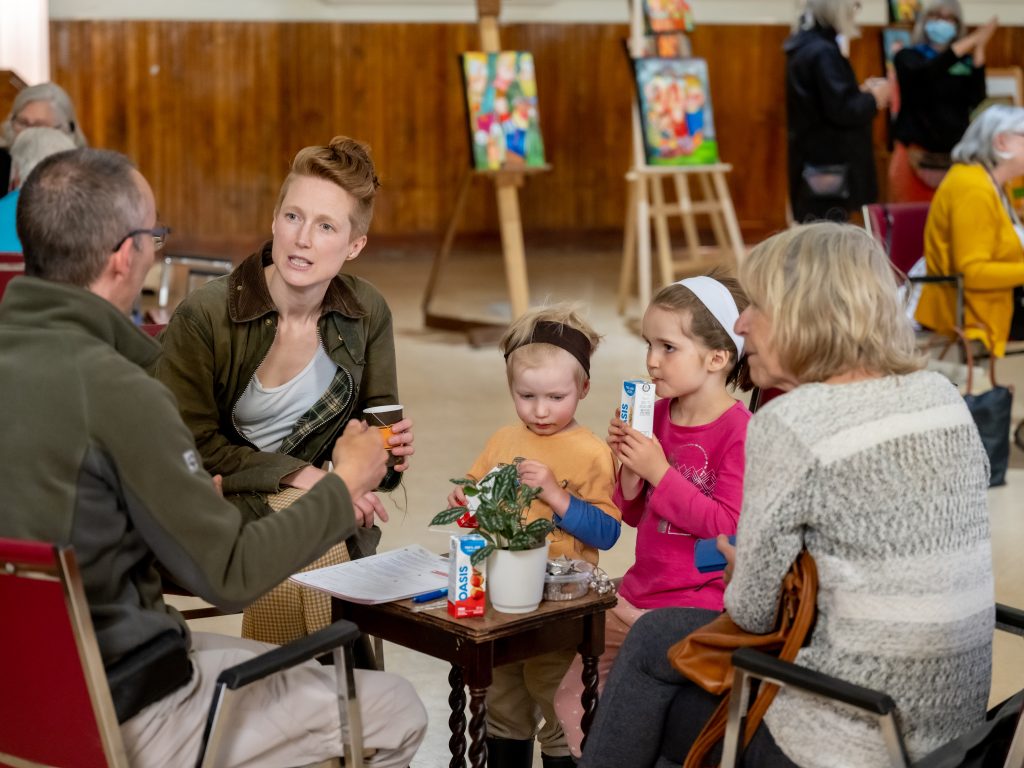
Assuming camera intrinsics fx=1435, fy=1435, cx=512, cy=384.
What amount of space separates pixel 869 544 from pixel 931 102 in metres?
6.42

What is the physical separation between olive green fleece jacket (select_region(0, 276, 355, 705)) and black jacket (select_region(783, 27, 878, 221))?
18.9 feet

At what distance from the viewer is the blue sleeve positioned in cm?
286

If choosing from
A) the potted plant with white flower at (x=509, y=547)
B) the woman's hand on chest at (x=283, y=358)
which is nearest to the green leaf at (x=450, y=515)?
the potted plant with white flower at (x=509, y=547)

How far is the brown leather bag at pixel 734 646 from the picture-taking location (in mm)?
2109

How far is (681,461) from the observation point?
9.49ft

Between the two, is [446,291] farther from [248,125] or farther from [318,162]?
[318,162]

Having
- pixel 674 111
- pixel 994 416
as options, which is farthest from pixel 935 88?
pixel 994 416

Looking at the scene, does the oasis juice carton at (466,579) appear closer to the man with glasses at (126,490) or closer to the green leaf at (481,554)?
the green leaf at (481,554)

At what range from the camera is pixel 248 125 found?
10.9m

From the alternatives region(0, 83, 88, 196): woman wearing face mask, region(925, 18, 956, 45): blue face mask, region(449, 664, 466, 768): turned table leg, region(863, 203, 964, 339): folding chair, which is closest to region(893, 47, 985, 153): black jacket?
region(925, 18, 956, 45): blue face mask

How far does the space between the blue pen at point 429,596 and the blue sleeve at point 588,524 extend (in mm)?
388

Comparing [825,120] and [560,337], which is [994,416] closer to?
[825,120]

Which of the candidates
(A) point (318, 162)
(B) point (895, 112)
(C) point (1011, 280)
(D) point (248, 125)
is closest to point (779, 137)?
(B) point (895, 112)

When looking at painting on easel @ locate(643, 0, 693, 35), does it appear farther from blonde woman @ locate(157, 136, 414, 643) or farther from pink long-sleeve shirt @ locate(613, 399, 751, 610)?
pink long-sleeve shirt @ locate(613, 399, 751, 610)
